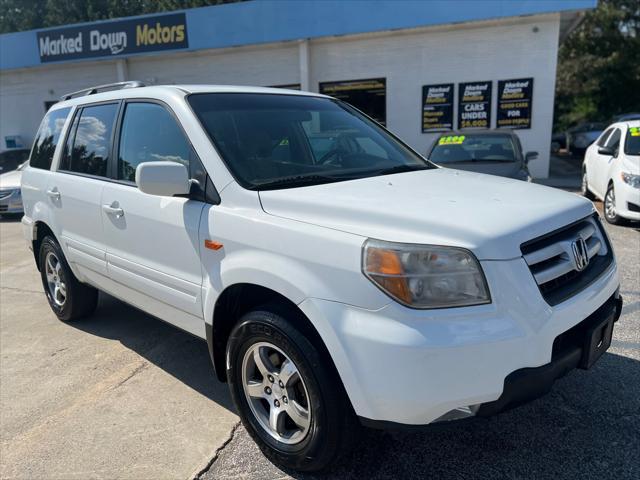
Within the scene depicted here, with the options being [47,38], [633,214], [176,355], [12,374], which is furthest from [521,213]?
[47,38]

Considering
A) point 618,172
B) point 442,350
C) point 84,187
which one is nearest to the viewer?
point 442,350

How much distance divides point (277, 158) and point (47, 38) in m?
18.3

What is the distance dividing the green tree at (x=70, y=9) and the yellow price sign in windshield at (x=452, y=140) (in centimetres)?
1583

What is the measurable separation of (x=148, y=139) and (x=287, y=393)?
190 centimetres

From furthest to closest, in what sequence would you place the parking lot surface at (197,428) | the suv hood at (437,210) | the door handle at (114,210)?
the door handle at (114,210) → the parking lot surface at (197,428) → the suv hood at (437,210)

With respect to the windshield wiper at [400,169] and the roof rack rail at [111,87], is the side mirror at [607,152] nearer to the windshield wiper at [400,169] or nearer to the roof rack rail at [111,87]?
the windshield wiper at [400,169]

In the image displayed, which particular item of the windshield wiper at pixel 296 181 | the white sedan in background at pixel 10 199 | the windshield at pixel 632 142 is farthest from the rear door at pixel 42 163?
the windshield at pixel 632 142

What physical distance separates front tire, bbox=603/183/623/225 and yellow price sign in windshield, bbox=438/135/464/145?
245cm

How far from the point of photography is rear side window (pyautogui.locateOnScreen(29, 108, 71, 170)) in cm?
446

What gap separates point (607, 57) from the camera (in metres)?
27.9

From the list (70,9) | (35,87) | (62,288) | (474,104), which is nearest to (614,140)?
(474,104)

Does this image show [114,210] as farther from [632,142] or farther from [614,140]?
[614,140]

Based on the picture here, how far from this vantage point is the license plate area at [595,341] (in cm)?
231

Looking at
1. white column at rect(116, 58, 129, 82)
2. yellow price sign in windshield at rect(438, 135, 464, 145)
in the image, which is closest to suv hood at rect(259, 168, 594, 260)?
yellow price sign in windshield at rect(438, 135, 464, 145)
